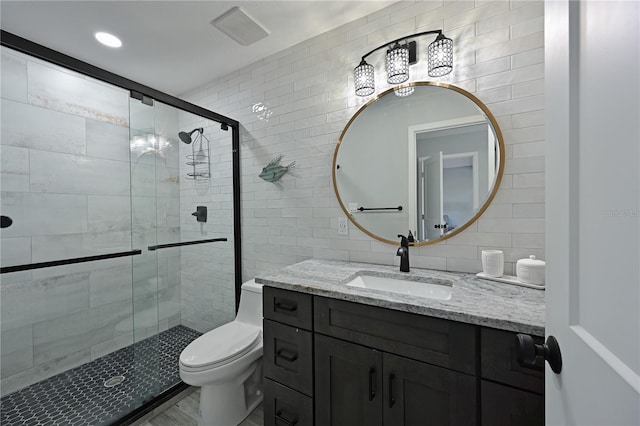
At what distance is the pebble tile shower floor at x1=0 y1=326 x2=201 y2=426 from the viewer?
1602mm

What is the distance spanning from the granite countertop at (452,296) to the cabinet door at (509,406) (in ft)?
0.64

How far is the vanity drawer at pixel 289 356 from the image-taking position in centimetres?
127

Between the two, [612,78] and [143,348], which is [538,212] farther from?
[143,348]

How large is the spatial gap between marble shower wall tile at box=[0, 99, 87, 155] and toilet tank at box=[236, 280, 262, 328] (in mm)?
1692

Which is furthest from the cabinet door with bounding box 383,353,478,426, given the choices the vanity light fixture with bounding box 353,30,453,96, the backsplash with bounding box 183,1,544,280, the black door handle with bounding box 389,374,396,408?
the vanity light fixture with bounding box 353,30,453,96

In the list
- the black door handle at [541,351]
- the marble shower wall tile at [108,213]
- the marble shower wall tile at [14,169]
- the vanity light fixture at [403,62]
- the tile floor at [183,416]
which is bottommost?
the tile floor at [183,416]

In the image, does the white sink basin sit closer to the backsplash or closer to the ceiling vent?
the backsplash

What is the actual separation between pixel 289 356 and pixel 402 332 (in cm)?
61

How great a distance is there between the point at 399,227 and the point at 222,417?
60.1 inches

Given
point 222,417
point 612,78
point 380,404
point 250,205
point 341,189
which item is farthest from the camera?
point 250,205

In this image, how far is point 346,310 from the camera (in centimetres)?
116

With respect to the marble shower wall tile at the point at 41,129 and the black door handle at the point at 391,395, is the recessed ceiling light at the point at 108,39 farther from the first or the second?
the black door handle at the point at 391,395

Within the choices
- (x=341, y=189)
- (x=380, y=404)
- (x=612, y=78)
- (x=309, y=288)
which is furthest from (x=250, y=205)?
(x=612, y=78)

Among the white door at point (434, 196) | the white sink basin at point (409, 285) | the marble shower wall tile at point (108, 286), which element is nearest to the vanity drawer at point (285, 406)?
the white sink basin at point (409, 285)
